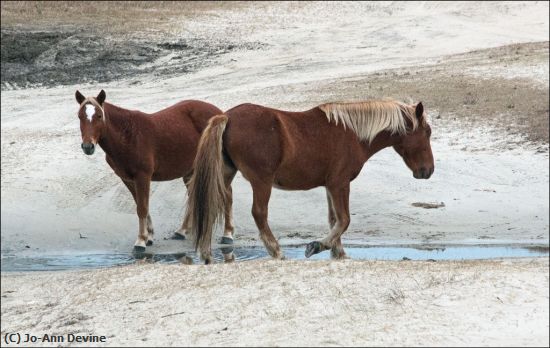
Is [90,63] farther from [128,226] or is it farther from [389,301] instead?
[389,301]

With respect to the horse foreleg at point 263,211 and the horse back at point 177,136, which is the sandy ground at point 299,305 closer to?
the horse foreleg at point 263,211

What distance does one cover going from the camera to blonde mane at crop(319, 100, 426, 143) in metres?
A: 10.6

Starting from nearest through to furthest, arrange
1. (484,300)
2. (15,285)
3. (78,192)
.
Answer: (484,300)
(15,285)
(78,192)

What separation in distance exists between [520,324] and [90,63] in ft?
56.6

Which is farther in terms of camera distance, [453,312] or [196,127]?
[196,127]

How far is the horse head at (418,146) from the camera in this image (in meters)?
11.0

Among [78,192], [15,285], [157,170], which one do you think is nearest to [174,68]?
[78,192]

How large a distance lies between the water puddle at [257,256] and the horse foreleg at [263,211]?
0.98 metres

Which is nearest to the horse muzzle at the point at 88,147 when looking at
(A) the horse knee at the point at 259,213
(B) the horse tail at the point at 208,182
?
(B) the horse tail at the point at 208,182

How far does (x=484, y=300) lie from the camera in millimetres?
7977

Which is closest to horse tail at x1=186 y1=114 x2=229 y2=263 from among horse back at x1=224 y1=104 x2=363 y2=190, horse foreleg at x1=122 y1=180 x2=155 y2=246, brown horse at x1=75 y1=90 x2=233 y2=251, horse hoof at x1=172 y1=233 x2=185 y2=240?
horse back at x1=224 y1=104 x2=363 y2=190

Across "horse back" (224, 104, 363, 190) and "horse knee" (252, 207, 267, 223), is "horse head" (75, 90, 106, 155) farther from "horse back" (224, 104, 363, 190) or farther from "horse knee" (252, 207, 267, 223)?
"horse knee" (252, 207, 267, 223)

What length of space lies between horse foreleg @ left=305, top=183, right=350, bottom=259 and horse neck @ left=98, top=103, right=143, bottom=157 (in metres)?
2.77

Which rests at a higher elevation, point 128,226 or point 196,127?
point 196,127
